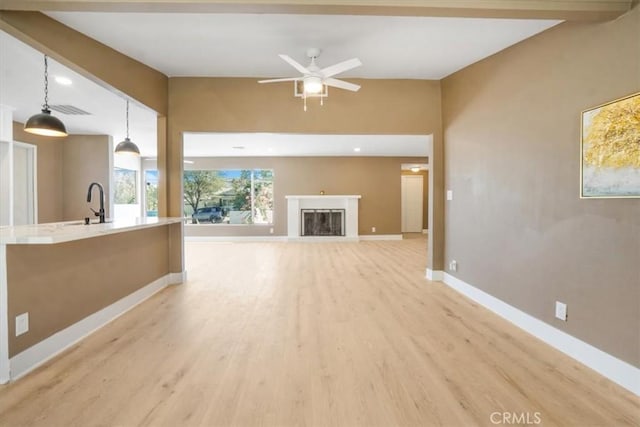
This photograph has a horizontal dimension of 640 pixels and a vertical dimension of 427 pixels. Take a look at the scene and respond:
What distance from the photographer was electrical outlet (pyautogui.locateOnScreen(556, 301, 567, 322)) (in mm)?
2326

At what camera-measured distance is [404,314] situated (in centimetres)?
302

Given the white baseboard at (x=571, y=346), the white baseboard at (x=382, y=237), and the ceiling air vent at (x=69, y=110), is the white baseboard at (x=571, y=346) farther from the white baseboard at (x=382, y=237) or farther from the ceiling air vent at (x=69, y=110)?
the ceiling air vent at (x=69, y=110)

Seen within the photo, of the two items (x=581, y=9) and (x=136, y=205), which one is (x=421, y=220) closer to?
(x=581, y=9)

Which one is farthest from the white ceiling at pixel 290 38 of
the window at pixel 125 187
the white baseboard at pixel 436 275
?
the window at pixel 125 187

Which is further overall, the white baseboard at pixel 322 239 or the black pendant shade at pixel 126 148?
the white baseboard at pixel 322 239

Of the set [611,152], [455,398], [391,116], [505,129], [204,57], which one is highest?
[204,57]

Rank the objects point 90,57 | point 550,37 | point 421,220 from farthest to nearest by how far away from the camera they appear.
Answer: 1. point 421,220
2. point 90,57
3. point 550,37

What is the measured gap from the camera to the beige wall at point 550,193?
6.38 feet

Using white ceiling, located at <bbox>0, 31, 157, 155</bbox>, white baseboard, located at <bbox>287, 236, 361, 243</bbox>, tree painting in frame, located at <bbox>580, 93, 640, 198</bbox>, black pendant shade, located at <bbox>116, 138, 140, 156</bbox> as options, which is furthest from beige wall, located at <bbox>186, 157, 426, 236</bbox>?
tree painting in frame, located at <bbox>580, 93, 640, 198</bbox>

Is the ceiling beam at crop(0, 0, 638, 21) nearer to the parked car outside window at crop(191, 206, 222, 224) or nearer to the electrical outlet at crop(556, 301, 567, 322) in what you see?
the electrical outlet at crop(556, 301, 567, 322)

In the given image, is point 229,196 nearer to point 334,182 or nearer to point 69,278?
point 334,182

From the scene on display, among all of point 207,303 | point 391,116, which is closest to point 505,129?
point 391,116

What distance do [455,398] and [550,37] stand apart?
9.59 ft

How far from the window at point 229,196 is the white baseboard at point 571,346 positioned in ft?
21.9
